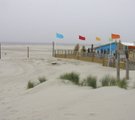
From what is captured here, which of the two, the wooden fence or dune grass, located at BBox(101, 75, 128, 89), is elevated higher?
the wooden fence

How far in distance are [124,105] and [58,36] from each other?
85.9 ft

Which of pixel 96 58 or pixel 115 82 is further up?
pixel 96 58

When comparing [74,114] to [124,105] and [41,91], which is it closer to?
[124,105]

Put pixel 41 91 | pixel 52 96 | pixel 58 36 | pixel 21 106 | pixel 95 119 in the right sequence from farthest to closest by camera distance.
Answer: pixel 58 36 → pixel 41 91 → pixel 52 96 → pixel 21 106 → pixel 95 119

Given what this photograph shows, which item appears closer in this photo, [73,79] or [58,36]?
[73,79]

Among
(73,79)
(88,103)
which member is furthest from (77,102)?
(73,79)

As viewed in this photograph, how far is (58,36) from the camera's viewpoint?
31172mm

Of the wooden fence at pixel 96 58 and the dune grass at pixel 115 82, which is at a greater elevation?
the wooden fence at pixel 96 58

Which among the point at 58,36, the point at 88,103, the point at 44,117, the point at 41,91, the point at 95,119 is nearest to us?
the point at 95,119

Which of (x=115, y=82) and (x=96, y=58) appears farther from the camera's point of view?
(x=96, y=58)

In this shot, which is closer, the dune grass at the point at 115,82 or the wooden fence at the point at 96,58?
the dune grass at the point at 115,82

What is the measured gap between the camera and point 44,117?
497 cm

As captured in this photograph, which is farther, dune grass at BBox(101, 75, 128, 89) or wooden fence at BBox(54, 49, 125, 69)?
wooden fence at BBox(54, 49, 125, 69)

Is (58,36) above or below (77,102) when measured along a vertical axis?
above
